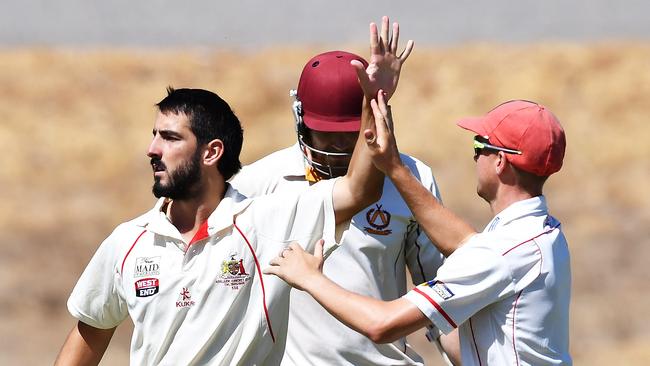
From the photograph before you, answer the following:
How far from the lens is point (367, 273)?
7340 mm

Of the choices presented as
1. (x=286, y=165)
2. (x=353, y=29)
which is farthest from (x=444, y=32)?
(x=286, y=165)

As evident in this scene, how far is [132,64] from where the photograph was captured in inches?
941

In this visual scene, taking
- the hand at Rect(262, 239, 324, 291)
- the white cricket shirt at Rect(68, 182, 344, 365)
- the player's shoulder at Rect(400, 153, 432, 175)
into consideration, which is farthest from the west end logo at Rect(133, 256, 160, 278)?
the player's shoulder at Rect(400, 153, 432, 175)

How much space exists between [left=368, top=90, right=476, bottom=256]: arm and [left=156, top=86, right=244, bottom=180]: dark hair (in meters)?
0.83

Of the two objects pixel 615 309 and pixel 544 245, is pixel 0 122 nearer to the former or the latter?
pixel 615 309

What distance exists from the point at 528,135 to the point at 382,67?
76cm

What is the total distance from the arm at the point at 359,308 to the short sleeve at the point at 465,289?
0.06m

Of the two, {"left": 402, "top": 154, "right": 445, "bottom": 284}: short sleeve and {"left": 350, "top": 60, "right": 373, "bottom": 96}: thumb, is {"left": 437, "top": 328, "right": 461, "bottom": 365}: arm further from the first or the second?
{"left": 350, "top": 60, "right": 373, "bottom": 96}: thumb

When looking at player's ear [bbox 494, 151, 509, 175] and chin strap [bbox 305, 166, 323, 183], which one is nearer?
player's ear [bbox 494, 151, 509, 175]

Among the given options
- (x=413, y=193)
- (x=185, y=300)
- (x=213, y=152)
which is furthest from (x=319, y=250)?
(x=213, y=152)

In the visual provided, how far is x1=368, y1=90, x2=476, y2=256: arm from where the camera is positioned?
6.37m

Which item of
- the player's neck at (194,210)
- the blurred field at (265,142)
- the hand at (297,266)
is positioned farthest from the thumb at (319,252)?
the blurred field at (265,142)

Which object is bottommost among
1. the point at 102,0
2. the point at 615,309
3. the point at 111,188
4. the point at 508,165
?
the point at 615,309

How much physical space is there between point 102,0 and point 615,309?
12.0m
